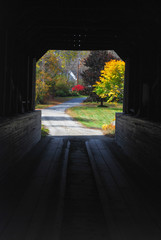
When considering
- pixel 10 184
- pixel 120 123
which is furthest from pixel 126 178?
pixel 120 123

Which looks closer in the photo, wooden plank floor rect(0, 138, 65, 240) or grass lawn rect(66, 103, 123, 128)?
wooden plank floor rect(0, 138, 65, 240)

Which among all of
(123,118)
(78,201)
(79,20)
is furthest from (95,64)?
(78,201)

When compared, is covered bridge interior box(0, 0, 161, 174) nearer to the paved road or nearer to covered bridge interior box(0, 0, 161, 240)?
covered bridge interior box(0, 0, 161, 240)

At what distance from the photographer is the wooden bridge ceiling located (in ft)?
22.4

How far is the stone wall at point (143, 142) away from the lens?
6.34 m

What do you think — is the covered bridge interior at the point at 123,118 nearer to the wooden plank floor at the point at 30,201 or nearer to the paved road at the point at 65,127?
the wooden plank floor at the point at 30,201

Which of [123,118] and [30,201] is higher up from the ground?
[123,118]

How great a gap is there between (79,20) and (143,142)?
4240 millimetres

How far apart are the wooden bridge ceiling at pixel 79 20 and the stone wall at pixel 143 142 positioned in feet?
8.41

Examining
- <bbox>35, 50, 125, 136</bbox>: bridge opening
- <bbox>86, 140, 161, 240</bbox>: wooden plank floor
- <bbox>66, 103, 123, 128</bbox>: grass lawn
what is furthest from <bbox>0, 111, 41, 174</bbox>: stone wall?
<bbox>66, 103, 123, 128</bbox>: grass lawn

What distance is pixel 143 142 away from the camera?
25.1 feet

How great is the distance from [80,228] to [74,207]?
2.74 ft

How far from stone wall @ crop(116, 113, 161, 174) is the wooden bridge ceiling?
2563mm

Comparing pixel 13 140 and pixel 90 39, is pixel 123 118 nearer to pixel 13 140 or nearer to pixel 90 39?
pixel 90 39
